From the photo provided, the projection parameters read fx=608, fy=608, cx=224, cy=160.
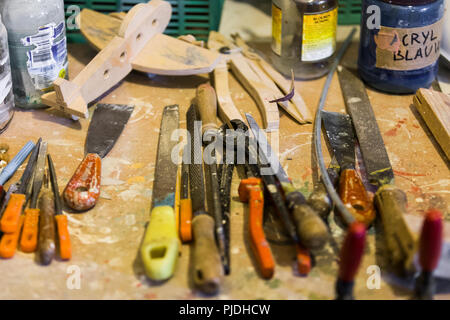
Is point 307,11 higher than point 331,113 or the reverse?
higher

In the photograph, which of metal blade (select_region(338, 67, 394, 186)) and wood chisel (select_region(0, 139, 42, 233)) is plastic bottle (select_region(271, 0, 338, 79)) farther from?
wood chisel (select_region(0, 139, 42, 233))

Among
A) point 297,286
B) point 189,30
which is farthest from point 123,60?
→ point 297,286

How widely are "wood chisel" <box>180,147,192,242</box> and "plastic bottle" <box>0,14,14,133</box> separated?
1.11 ft

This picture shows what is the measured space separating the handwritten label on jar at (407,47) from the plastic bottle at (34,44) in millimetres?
585

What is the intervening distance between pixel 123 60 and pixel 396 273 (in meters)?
0.66

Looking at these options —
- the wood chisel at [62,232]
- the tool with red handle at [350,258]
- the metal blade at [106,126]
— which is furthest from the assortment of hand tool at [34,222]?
the tool with red handle at [350,258]

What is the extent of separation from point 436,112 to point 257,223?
43 cm

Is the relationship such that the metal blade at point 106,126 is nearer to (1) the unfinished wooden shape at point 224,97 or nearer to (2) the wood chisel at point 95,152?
(2) the wood chisel at point 95,152

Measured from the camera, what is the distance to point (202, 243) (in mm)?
783

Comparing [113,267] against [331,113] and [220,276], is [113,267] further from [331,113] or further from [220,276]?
[331,113]

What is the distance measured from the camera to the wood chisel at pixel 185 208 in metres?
0.84

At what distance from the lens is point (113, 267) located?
2.68 feet

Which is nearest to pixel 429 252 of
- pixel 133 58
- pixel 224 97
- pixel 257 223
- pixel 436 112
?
pixel 257 223

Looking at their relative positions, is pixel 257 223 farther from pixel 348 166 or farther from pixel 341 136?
pixel 341 136
